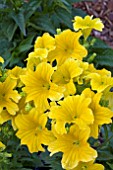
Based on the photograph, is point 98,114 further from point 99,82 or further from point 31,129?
point 31,129

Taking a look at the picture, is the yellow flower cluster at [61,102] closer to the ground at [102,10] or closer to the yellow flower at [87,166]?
the yellow flower at [87,166]

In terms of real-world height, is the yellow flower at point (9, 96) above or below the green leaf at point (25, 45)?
below

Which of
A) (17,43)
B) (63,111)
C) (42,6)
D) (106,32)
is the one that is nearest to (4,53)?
A: (17,43)

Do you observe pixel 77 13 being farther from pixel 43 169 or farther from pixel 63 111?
pixel 63 111

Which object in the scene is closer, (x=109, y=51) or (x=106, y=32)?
(x=109, y=51)

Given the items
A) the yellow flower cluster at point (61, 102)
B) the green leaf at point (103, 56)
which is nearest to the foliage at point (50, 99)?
the yellow flower cluster at point (61, 102)

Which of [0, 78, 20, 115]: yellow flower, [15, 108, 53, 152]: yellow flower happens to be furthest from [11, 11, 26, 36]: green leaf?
[15, 108, 53, 152]: yellow flower

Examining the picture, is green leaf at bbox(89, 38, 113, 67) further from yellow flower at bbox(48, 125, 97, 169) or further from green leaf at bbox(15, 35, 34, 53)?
yellow flower at bbox(48, 125, 97, 169)

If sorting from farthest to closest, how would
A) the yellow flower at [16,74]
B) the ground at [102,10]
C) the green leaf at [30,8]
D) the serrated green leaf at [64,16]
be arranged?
the ground at [102,10] < the serrated green leaf at [64,16] < the green leaf at [30,8] < the yellow flower at [16,74]
